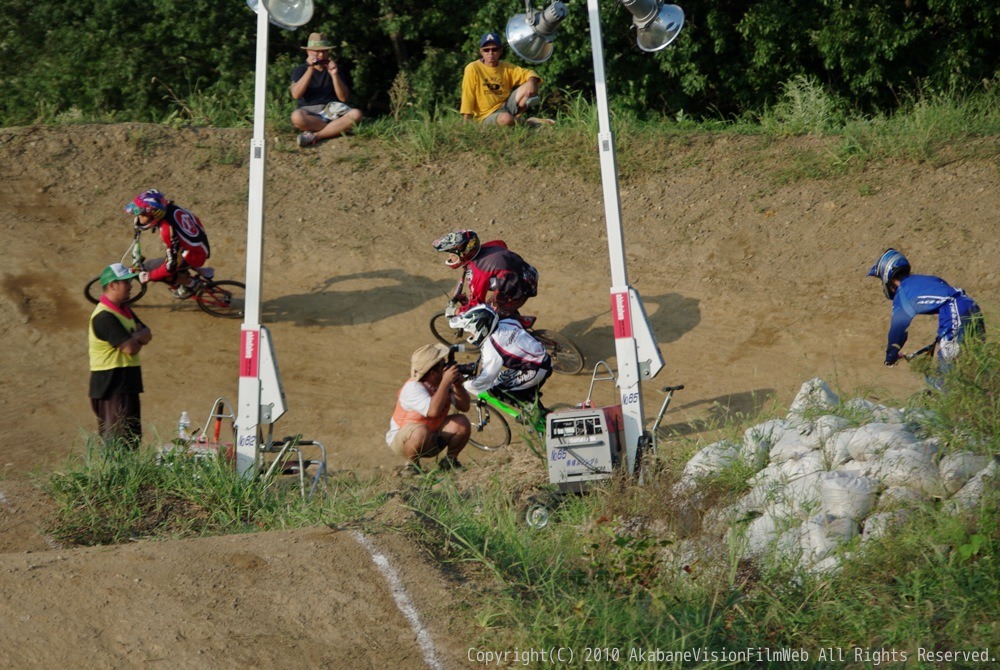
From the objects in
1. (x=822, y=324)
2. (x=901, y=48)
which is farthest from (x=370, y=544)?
(x=901, y=48)

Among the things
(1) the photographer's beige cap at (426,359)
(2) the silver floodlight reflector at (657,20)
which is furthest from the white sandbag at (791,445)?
(2) the silver floodlight reflector at (657,20)

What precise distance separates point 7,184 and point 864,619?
12729mm

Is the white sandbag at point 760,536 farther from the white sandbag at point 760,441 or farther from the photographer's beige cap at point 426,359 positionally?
the photographer's beige cap at point 426,359

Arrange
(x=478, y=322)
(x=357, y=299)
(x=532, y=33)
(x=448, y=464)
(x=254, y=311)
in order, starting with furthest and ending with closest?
1. (x=357, y=299)
2. (x=478, y=322)
3. (x=448, y=464)
4. (x=532, y=33)
5. (x=254, y=311)

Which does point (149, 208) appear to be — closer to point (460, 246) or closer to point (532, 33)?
point (460, 246)

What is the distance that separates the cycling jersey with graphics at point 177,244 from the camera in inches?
440

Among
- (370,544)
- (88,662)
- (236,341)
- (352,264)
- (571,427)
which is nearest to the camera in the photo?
(88,662)

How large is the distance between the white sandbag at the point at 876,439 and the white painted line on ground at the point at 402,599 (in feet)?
9.92

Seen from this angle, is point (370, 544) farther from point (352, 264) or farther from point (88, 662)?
point (352, 264)

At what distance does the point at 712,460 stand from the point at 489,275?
3.83 meters

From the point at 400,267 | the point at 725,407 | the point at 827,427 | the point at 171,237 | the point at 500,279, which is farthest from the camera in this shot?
the point at 400,267

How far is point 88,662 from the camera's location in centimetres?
480

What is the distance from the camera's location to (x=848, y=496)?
20.4ft

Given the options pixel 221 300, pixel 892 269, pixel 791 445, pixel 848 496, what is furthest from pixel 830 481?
pixel 221 300
